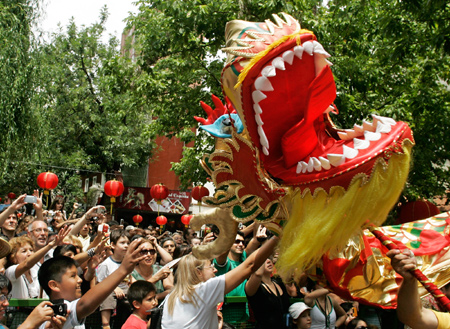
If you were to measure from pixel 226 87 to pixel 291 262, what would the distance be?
107 centimetres

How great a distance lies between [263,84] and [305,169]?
504mm

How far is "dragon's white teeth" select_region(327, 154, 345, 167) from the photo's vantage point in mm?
2385

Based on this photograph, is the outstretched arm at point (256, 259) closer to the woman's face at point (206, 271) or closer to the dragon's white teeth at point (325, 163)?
the woman's face at point (206, 271)

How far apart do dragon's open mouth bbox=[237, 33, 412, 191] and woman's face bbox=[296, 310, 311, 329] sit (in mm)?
2165

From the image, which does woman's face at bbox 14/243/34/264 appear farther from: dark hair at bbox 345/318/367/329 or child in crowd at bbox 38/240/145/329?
dark hair at bbox 345/318/367/329

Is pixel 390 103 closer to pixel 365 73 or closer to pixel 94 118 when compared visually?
pixel 365 73

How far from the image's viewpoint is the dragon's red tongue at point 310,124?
253 centimetres

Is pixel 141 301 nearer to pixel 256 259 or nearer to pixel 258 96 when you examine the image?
pixel 256 259

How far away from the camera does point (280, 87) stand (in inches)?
98.7

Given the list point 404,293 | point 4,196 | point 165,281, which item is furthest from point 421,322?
point 4,196

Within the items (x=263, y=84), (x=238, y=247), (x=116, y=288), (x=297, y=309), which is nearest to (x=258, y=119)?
(x=263, y=84)

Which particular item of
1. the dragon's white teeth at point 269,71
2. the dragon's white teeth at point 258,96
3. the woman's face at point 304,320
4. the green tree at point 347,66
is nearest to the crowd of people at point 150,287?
the woman's face at point 304,320

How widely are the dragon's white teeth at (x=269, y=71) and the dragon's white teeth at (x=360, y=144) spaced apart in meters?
0.54

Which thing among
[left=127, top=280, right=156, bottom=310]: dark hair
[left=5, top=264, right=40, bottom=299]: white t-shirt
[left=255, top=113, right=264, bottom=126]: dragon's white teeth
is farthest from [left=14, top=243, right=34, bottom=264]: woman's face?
[left=255, top=113, right=264, bottom=126]: dragon's white teeth
